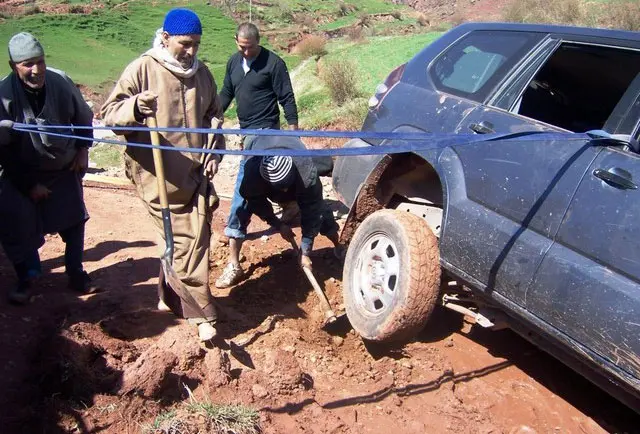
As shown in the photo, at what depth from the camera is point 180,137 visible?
394cm

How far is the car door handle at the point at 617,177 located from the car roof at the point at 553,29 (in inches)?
31.9

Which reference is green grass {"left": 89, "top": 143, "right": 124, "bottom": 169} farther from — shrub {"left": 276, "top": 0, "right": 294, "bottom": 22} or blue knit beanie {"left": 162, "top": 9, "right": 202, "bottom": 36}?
shrub {"left": 276, "top": 0, "right": 294, "bottom": 22}

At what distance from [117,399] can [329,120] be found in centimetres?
970

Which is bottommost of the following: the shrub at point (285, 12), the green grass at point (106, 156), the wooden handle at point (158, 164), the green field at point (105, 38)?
the green field at point (105, 38)

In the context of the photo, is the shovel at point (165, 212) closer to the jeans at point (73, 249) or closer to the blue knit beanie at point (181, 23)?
the blue knit beanie at point (181, 23)

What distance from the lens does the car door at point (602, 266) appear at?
2.83 metres

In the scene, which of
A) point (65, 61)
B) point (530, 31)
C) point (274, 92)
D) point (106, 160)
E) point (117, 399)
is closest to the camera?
point (117, 399)

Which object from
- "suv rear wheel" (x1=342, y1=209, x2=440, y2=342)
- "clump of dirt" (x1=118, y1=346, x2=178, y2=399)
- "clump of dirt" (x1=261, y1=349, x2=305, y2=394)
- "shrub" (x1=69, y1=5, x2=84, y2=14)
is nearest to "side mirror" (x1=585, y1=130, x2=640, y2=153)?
"suv rear wheel" (x1=342, y1=209, x2=440, y2=342)

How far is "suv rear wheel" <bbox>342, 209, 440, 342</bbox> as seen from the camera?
3.76 metres

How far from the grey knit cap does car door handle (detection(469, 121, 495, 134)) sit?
8.61 ft

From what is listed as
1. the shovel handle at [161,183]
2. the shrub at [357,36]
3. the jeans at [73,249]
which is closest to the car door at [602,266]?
the shovel handle at [161,183]

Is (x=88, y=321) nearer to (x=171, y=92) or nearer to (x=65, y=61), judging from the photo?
(x=171, y=92)

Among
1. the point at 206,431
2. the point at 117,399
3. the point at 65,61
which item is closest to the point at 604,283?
the point at 206,431

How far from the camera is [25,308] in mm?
4238
